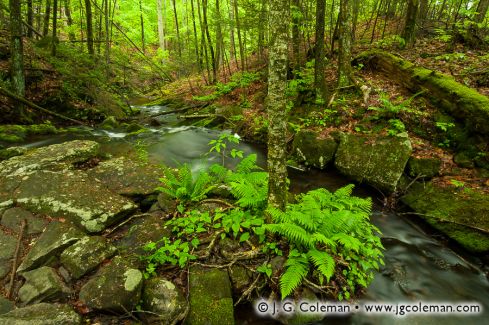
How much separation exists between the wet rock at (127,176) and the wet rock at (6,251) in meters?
1.79

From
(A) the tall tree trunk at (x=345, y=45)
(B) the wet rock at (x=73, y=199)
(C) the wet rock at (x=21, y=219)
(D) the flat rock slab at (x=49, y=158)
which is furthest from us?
(A) the tall tree trunk at (x=345, y=45)

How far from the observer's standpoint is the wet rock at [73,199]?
4594mm

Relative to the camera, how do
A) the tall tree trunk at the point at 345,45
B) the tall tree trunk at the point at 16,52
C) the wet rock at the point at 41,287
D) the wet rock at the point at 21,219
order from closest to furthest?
1. the wet rock at the point at 41,287
2. the wet rock at the point at 21,219
3. the tall tree trunk at the point at 16,52
4. the tall tree trunk at the point at 345,45

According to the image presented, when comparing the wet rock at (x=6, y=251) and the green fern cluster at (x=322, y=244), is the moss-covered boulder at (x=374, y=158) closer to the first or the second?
the green fern cluster at (x=322, y=244)

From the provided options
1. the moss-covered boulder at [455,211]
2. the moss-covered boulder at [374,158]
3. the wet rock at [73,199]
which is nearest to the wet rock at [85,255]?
the wet rock at [73,199]

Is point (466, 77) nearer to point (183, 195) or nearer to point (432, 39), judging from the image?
point (432, 39)

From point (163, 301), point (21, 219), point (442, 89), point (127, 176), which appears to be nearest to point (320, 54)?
point (442, 89)

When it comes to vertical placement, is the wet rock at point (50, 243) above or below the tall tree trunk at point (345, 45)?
below

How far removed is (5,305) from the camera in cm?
325

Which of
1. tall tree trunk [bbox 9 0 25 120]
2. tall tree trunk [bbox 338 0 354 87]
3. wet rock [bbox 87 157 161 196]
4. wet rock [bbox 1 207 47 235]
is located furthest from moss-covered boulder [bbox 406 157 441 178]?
tall tree trunk [bbox 9 0 25 120]

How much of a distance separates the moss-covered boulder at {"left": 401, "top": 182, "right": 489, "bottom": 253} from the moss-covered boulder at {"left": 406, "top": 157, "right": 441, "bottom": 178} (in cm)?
30

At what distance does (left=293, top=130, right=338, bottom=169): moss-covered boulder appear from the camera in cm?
814

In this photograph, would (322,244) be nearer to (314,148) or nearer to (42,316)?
(42,316)

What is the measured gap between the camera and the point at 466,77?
8727 millimetres
